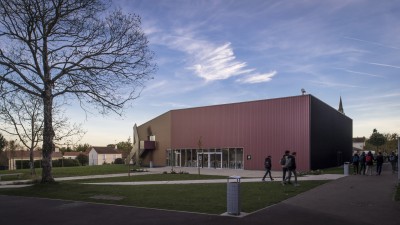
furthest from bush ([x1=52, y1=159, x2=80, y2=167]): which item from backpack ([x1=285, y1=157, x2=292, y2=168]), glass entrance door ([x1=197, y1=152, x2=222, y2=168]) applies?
backpack ([x1=285, y1=157, x2=292, y2=168])

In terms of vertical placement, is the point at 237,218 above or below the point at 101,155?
above

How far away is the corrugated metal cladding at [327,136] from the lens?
36812 mm

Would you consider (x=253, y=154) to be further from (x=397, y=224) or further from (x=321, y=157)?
(x=397, y=224)

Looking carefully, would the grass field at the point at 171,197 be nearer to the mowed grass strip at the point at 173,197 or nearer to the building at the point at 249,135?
the mowed grass strip at the point at 173,197

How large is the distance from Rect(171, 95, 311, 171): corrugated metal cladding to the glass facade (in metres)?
0.70

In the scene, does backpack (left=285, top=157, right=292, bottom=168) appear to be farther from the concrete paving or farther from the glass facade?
the glass facade

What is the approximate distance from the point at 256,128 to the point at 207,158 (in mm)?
8188

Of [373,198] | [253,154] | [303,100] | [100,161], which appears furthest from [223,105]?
[100,161]

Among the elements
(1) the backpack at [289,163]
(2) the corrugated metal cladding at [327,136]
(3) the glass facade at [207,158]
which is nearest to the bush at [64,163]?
(3) the glass facade at [207,158]

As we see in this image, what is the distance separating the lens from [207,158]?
147 feet

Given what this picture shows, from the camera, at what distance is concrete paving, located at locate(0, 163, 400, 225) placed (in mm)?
9734

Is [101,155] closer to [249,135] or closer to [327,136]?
[249,135]

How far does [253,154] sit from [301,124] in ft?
20.3

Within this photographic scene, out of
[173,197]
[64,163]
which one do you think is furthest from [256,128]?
[64,163]
